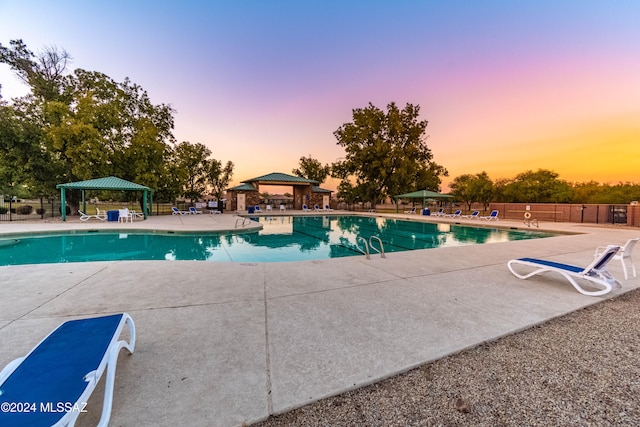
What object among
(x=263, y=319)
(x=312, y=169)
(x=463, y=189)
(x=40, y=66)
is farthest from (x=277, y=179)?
(x=463, y=189)

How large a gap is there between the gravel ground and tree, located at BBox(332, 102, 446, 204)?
2789 cm

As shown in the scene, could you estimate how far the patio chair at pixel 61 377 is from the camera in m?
1.10

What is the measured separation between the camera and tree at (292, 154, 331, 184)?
3988 centimetres

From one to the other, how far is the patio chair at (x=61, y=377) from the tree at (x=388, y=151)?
29.2 meters

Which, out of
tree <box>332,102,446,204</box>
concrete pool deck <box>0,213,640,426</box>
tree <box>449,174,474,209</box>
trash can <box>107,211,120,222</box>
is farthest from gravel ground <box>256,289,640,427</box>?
tree <box>449,174,474,209</box>

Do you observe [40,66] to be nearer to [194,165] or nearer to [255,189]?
[194,165]

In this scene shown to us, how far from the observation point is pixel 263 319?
285 cm

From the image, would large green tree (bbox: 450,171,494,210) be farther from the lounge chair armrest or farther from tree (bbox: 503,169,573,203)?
the lounge chair armrest

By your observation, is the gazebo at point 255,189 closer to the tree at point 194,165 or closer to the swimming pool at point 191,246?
the tree at point 194,165

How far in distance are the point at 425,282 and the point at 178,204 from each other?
84.2 feet

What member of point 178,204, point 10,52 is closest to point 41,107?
point 10,52

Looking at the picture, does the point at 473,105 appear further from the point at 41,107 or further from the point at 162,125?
the point at 41,107

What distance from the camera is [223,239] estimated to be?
34.5ft

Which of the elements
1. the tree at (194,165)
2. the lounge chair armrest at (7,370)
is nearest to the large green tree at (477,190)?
the tree at (194,165)
